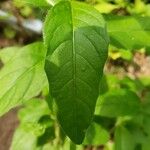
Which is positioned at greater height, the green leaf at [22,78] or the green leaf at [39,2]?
the green leaf at [39,2]

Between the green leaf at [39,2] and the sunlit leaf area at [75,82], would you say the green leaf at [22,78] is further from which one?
the green leaf at [39,2]

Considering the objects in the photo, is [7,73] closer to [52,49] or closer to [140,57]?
[52,49]

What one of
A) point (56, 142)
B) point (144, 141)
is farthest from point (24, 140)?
point (144, 141)

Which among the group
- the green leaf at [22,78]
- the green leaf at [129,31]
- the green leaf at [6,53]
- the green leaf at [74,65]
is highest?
the green leaf at [74,65]

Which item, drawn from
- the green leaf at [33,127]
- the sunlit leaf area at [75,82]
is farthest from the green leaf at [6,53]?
the green leaf at [33,127]

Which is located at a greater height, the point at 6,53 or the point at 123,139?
the point at 6,53

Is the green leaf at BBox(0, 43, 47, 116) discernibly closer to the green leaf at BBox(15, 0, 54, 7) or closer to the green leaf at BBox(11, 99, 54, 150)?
the green leaf at BBox(15, 0, 54, 7)

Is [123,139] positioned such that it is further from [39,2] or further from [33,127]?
[39,2]

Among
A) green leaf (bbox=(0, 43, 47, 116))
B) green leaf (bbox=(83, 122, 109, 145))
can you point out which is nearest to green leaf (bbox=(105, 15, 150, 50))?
green leaf (bbox=(0, 43, 47, 116))

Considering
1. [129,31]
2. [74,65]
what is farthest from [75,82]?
[129,31]
